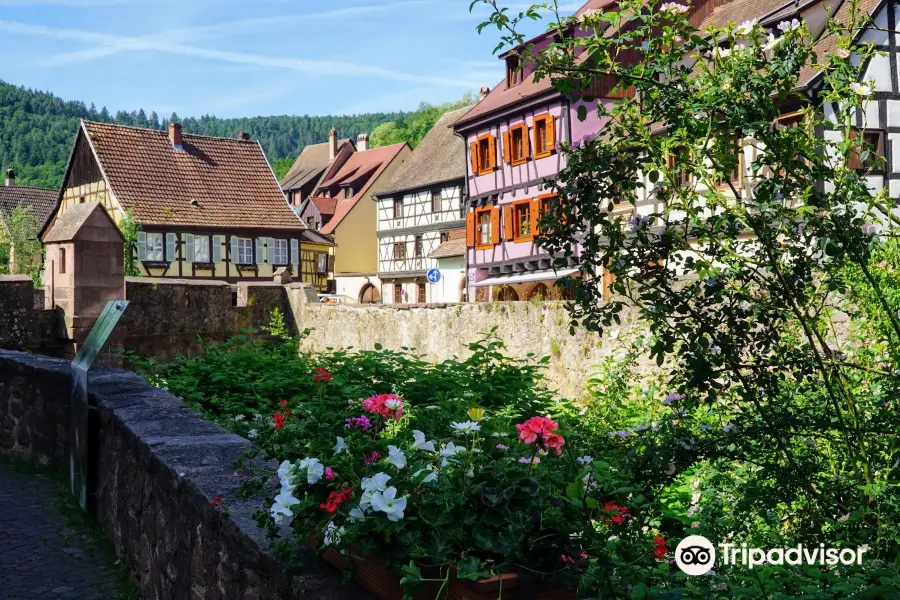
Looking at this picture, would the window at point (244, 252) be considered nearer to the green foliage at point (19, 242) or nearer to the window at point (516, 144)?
the green foliage at point (19, 242)

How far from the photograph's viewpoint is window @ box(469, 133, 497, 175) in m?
29.5

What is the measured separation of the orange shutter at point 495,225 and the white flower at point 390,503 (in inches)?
1048

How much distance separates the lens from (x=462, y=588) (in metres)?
2.22

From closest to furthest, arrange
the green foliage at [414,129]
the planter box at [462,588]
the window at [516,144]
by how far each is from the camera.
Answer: the planter box at [462,588]
the window at [516,144]
the green foliage at [414,129]

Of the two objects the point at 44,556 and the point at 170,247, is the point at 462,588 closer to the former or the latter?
the point at 44,556

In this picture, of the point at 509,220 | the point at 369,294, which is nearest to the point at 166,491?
the point at 509,220

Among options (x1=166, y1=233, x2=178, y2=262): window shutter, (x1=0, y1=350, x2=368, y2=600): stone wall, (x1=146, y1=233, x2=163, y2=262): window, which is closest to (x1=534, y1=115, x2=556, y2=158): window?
(x1=166, y1=233, x2=178, y2=262): window shutter

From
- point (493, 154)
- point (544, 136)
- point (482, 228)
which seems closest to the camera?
point (544, 136)

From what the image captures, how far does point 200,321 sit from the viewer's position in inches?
721

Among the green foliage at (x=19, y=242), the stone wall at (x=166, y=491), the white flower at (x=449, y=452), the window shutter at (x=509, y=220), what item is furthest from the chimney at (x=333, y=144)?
the white flower at (x=449, y=452)

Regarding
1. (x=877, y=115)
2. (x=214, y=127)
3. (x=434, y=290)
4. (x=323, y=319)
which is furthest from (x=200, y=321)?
(x=214, y=127)

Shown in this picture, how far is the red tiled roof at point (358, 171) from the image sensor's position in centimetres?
5141

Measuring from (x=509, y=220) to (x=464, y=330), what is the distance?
39.9 ft

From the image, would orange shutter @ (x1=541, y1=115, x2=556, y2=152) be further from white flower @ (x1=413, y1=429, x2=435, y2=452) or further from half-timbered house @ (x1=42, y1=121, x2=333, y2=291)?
white flower @ (x1=413, y1=429, x2=435, y2=452)
